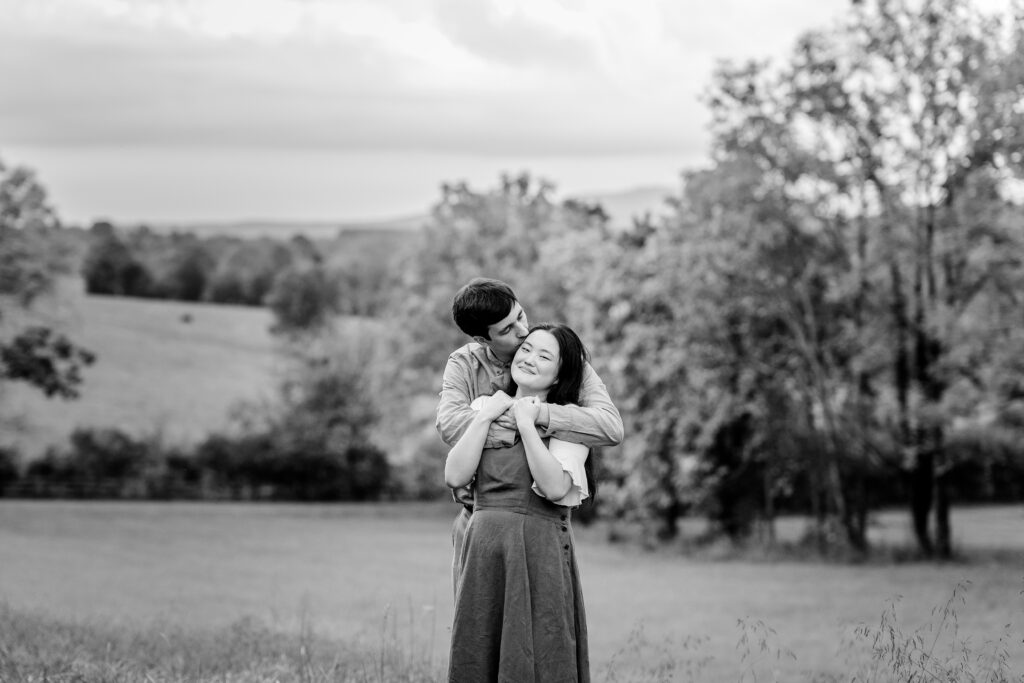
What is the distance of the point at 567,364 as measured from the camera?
17.4 ft

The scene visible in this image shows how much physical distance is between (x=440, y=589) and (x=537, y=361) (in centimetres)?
1682

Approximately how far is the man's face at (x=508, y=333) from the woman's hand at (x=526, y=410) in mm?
316

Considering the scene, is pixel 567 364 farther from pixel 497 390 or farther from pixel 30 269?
pixel 30 269

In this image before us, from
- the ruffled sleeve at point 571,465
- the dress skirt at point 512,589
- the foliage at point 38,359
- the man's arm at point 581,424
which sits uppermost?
the foliage at point 38,359

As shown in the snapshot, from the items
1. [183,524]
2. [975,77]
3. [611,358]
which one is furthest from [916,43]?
[183,524]

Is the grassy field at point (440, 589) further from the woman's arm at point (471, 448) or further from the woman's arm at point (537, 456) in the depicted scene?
the woman's arm at point (471, 448)

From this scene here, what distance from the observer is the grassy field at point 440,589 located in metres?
13.1

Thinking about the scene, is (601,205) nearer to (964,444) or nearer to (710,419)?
(710,419)

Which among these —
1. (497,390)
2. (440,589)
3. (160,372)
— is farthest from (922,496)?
(160,372)

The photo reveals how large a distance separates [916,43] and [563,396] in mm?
20066

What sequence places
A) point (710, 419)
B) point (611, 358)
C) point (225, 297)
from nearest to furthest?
point (710, 419) < point (611, 358) < point (225, 297)

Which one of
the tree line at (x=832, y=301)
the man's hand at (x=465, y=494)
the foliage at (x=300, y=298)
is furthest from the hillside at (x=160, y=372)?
the man's hand at (x=465, y=494)

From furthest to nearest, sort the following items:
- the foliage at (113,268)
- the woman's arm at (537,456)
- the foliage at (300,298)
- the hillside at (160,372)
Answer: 1. the foliage at (113,268)
2. the foliage at (300,298)
3. the hillside at (160,372)
4. the woman's arm at (537,456)

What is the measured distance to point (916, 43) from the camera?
904 inches
